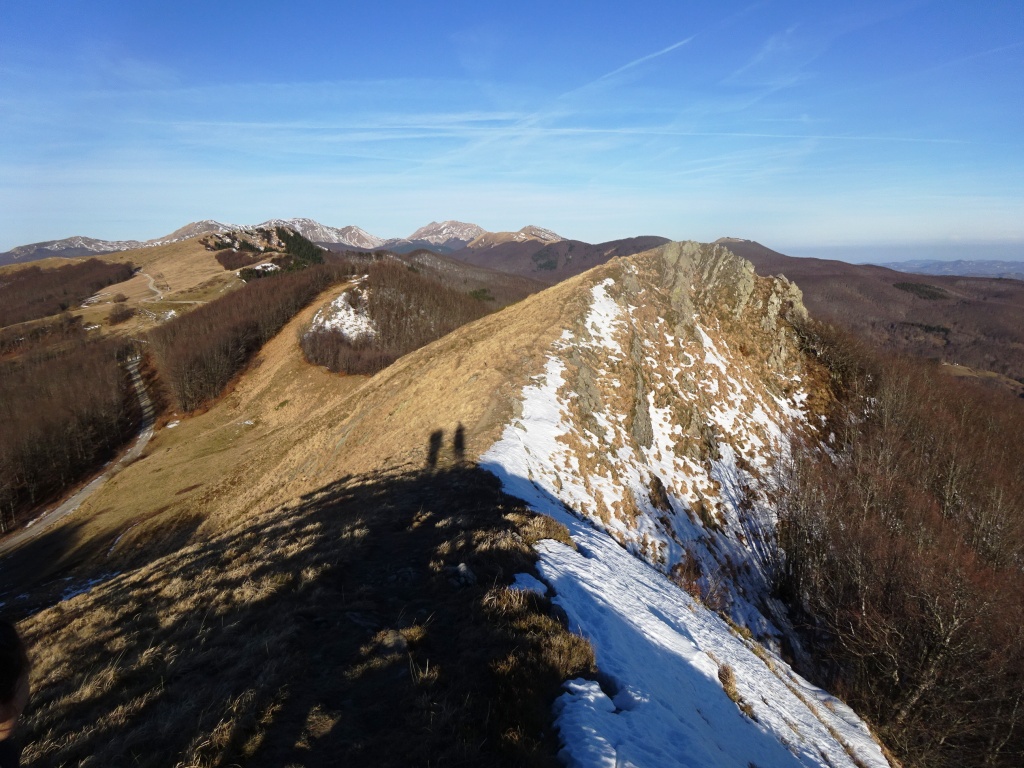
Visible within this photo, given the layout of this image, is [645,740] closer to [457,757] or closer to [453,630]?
[457,757]

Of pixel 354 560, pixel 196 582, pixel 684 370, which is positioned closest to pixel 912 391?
pixel 684 370

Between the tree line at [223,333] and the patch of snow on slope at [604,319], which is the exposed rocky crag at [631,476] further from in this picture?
the tree line at [223,333]

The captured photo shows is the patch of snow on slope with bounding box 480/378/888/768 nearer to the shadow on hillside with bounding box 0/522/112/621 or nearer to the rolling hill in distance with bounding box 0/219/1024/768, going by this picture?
the rolling hill in distance with bounding box 0/219/1024/768

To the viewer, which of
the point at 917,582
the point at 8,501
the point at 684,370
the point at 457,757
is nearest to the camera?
the point at 457,757

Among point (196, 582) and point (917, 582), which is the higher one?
point (196, 582)

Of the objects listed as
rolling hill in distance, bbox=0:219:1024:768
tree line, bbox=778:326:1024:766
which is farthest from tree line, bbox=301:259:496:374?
tree line, bbox=778:326:1024:766

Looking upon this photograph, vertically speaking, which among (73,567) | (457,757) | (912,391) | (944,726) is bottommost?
(73,567)
